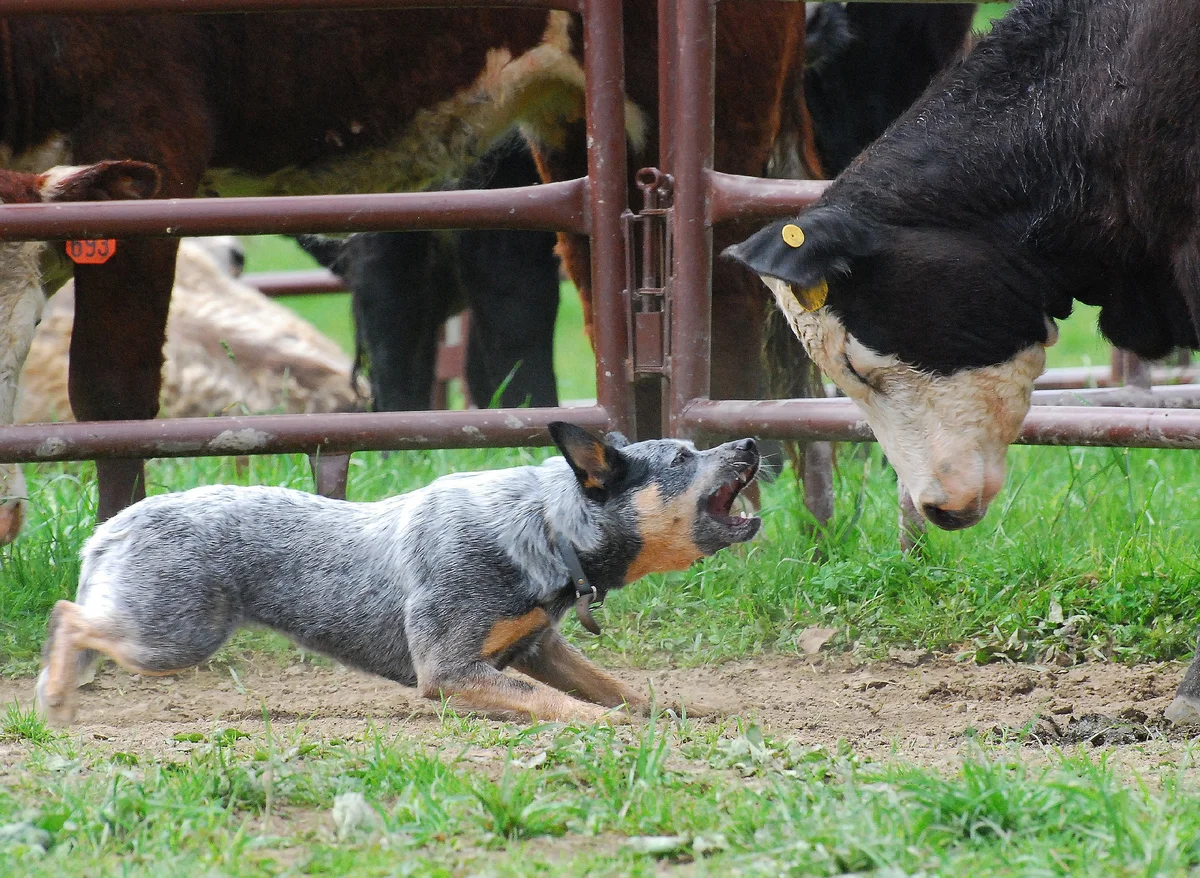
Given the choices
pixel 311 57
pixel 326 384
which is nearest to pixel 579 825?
pixel 311 57

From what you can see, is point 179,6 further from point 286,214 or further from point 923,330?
A: point 923,330

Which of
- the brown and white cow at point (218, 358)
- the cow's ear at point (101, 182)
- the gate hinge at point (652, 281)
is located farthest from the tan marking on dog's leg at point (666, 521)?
the brown and white cow at point (218, 358)

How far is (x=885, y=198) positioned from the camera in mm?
3068

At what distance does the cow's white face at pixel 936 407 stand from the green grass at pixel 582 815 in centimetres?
85

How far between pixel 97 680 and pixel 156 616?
0.62 meters

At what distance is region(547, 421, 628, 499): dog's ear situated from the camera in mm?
3039

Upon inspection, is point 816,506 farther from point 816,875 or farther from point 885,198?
point 816,875

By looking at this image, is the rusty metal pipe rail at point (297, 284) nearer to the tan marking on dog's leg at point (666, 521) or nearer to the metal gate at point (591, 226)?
the metal gate at point (591, 226)

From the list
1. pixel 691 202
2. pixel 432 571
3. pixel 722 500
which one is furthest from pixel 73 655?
pixel 691 202

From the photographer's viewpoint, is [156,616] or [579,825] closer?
[579,825]

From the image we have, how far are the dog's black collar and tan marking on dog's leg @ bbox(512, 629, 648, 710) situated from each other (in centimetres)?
19

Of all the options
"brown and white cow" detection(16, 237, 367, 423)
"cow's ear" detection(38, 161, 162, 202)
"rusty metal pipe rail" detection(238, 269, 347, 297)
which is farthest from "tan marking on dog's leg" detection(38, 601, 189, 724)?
"rusty metal pipe rail" detection(238, 269, 347, 297)

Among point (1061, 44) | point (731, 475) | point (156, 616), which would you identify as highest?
point (1061, 44)

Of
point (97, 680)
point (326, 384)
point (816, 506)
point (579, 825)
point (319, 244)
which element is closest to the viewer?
point (579, 825)
